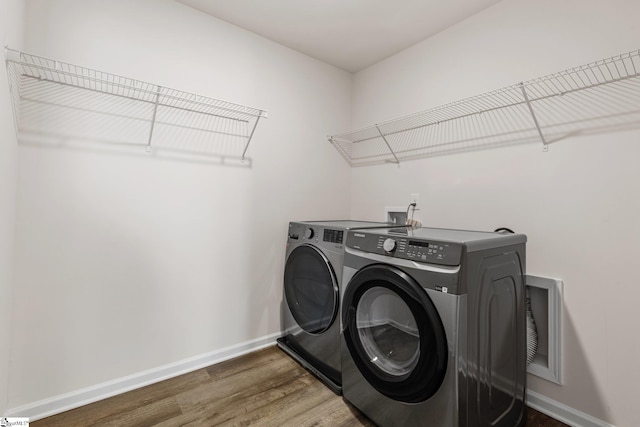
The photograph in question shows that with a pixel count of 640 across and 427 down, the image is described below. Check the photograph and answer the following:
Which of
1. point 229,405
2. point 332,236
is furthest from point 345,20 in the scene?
point 229,405

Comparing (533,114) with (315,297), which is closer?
(533,114)

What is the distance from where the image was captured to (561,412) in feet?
4.88

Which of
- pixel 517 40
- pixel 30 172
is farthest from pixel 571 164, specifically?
pixel 30 172

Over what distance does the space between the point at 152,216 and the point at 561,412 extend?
2.51 m

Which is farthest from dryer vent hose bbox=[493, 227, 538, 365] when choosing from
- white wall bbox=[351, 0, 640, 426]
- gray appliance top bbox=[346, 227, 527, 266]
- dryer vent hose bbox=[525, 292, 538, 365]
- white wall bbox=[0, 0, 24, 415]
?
white wall bbox=[0, 0, 24, 415]

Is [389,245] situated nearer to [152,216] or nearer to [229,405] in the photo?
[229,405]

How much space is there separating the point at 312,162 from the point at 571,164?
5.65 feet

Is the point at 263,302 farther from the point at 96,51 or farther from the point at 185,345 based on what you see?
the point at 96,51

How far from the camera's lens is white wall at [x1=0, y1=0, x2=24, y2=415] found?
1.12 metres

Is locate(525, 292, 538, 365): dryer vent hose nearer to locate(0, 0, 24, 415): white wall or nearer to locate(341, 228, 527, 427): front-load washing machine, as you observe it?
locate(341, 228, 527, 427): front-load washing machine

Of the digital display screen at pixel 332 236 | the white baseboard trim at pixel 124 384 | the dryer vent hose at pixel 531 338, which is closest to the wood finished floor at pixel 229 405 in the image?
the white baseboard trim at pixel 124 384

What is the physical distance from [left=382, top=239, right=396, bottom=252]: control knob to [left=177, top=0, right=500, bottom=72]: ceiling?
1522 mm

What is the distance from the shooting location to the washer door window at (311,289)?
180cm

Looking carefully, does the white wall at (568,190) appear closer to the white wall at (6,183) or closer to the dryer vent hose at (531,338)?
the dryer vent hose at (531,338)
